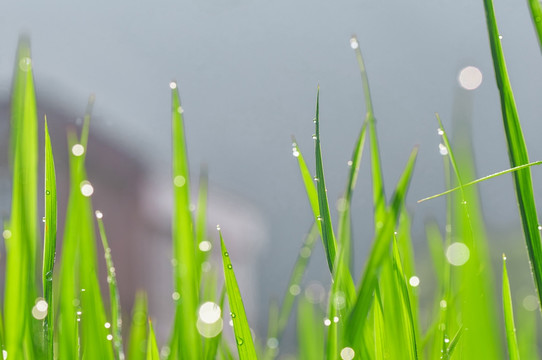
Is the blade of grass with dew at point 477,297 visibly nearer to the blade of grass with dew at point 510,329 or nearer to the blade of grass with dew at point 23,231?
the blade of grass with dew at point 510,329

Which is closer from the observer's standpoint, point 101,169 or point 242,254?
point 101,169

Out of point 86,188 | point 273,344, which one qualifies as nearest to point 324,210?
point 86,188

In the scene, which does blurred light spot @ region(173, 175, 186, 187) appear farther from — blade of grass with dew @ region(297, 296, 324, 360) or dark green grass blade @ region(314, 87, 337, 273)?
A: blade of grass with dew @ region(297, 296, 324, 360)

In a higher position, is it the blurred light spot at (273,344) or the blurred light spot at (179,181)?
the blurred light spot at (179,181)

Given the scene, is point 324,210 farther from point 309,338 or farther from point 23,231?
point 309,338

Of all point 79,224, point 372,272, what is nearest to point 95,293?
point 79,224

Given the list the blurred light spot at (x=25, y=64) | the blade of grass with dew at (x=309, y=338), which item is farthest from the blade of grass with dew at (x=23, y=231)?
the blade of grass with dew at (x=309, y=338)

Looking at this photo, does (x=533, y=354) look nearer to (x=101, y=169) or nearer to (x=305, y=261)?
(x=305, y=261)
